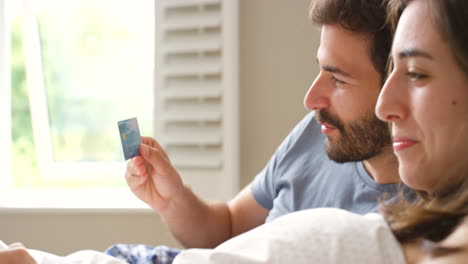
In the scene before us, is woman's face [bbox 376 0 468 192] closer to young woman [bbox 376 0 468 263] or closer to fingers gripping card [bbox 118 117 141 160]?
young woman [bbox 376 0 468 263]

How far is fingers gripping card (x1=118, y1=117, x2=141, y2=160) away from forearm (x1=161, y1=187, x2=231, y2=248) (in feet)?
0.65

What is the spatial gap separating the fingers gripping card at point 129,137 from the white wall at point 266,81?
623 millimetres

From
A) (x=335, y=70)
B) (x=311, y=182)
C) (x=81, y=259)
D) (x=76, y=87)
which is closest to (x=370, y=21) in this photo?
(x=335, y=70)

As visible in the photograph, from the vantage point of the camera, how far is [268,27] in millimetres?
1948

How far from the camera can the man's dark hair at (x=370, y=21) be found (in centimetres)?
125

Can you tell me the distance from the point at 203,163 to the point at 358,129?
800 mm

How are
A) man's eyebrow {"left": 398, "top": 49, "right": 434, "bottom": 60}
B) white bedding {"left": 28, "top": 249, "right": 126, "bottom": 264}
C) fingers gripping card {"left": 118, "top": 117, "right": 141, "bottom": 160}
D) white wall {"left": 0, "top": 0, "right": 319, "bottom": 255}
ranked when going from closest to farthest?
man's eyebrow {"left": 398, "top": 49, "right": 434, "bottom": 60}, white bedding {"left": 28, "top": 249, "right": 126, "bottom": 264}, fingers gripping card {"left": 118, "top": 117, "right": 141, "bottom": 160}, white wall {"left": 0, "top": 0, "right": 319, "bottom": 255}

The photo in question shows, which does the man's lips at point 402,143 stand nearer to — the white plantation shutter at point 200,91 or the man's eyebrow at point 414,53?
the man's eyebrow at point 414,53

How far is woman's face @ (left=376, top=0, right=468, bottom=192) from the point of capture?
2.56 ft

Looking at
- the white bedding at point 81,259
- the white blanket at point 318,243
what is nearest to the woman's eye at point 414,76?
the white blanket at point 318,243

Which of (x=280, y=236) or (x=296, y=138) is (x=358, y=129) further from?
(x=280, y=236)

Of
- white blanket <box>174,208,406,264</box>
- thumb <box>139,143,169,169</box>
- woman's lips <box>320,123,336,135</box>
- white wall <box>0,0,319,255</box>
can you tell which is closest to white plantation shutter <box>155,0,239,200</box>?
white wall <box>0,0,319,255</box>

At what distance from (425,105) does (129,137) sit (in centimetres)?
85

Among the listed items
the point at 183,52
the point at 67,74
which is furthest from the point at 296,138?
the point at 67,74
